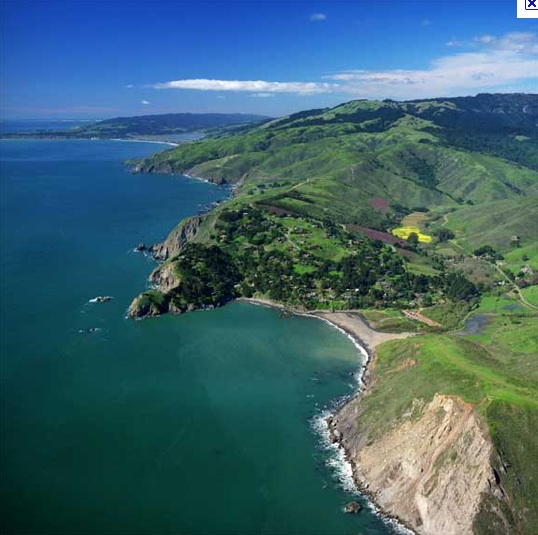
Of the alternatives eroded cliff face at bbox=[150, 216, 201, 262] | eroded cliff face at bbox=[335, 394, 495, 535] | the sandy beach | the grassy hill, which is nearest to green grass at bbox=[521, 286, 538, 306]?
the grassy hill

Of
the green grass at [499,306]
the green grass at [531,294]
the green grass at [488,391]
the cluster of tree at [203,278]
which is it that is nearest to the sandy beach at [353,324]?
the green grass at [488,391]

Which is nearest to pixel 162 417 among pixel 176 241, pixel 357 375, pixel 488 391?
pixel 357 375

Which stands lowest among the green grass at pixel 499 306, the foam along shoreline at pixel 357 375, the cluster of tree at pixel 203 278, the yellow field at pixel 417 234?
the green grass at pixel 499 306

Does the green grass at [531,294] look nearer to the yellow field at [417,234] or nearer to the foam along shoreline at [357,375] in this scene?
the foam along shoreline at [357,375]

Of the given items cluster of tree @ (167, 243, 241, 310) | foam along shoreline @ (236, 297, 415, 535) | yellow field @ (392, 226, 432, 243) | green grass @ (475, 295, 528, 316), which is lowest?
green grass @ (475, 295, 528, 316)

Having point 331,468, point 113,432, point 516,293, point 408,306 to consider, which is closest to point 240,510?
point 331,468

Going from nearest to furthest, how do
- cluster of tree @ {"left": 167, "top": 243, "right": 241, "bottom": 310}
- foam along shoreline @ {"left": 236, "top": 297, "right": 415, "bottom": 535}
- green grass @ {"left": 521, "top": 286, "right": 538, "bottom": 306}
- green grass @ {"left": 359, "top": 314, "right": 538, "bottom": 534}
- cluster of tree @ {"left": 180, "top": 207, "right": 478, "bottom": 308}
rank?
1. green grass @ {"left": 359, "top": 314, "right": 538, "bottom": 534}
2. foam along shoreline @ {"left": 236, "top": 297, "right": 415, "bottom": 535}
3. cluster of tree @ {"left": 167, "top": 243, "right": 241, "bottom": 310}
4. cluster of tree @ {"left": 180, "top": 207, "right": 478, "bottom": 308}
5. green grass @ {"left": 521, "top": 286, "right": 538, "bottom": 306}

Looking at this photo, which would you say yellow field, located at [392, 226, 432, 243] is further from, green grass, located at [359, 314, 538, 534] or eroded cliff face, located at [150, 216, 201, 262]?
green grass, located at [359, 314, 538, 534]
